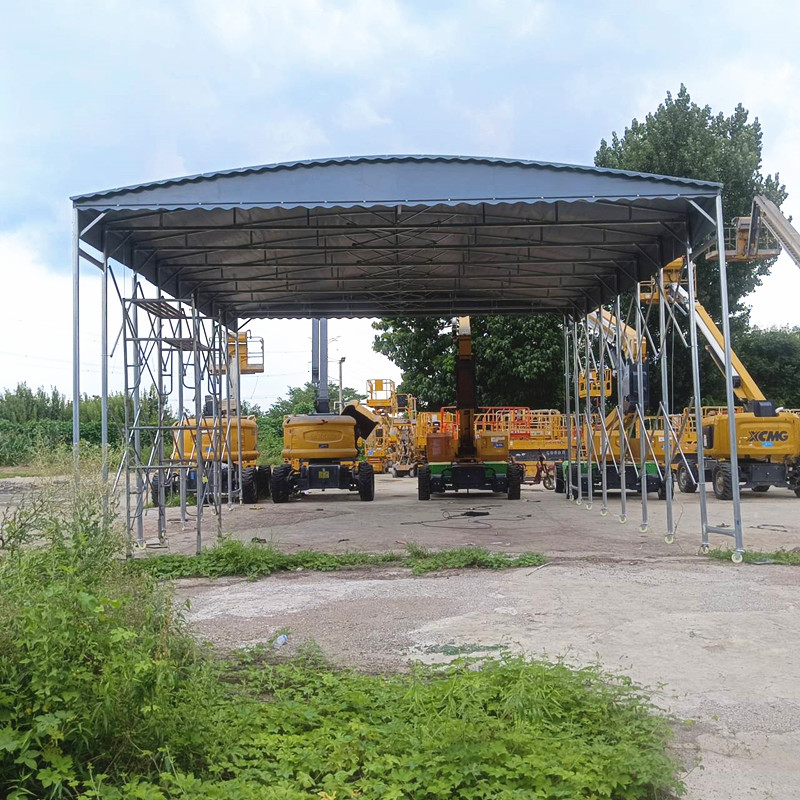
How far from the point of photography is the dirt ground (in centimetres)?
462

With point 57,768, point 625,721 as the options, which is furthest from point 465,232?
point 57,768

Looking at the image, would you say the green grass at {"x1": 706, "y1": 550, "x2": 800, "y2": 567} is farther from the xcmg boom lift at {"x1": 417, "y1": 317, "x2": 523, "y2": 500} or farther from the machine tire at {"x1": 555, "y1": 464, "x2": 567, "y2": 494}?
the machine tire at {"x1": 555, "y1": 464, "x2": 567, "y2": 494}

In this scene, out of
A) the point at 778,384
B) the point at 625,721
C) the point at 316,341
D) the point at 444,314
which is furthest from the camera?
the point at 778,384

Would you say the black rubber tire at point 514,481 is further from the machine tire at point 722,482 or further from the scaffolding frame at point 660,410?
the machine tire at point 722,482

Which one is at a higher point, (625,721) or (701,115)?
(701,115)

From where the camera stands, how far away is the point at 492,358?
106 feet

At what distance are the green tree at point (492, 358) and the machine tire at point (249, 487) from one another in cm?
1304

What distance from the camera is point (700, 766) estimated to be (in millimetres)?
4055

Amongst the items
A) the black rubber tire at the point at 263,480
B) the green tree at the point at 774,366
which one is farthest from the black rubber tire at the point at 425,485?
the green tree at the point at 774,366

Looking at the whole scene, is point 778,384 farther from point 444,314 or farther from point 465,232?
point 465,232

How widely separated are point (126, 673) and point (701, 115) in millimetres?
33309

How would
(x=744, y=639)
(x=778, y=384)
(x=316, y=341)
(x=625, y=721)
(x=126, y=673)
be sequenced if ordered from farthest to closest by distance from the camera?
(x=778, y=384) < (x=316, y=341) < (x=744, y=639) < (x=625, y=721) < (x=126, y=673)

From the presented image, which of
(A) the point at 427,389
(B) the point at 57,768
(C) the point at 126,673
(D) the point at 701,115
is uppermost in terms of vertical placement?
(D) the point at 701,115

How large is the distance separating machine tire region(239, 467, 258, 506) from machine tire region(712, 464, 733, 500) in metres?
11.0
